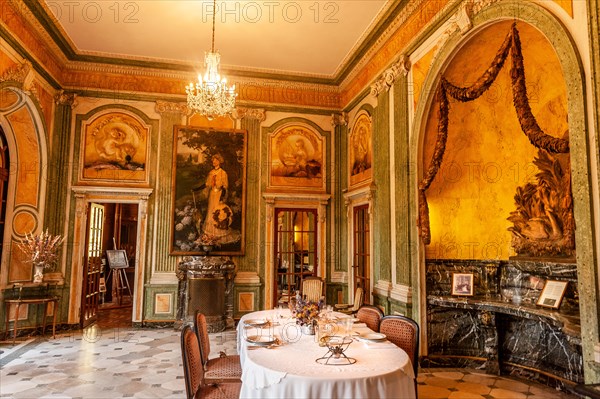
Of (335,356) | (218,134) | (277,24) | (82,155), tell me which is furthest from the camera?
(218,134)

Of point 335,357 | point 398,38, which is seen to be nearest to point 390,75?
point 398,38

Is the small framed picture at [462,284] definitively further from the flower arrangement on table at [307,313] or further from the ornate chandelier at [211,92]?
the ornate chandelier at [211,92]

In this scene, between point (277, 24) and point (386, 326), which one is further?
point (277, 24)

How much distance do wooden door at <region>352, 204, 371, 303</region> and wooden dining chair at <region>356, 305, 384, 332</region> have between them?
275 cm

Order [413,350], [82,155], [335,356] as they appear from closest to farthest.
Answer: [335,356] < [413,350] < [82,155]

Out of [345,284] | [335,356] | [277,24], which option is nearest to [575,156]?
[335,356]

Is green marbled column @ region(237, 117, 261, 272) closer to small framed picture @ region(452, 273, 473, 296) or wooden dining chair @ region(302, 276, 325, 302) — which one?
wooden dining chair @ region(302, 276, 325, 302)

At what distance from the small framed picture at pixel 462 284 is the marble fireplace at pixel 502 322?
0.26 ft

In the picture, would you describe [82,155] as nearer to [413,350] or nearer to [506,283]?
[413,350]

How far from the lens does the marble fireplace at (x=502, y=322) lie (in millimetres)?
4641

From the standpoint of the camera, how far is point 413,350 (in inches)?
141

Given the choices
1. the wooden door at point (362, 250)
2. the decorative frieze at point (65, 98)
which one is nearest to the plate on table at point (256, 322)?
the wooden door at point (362, 250)

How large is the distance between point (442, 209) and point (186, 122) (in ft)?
17.3

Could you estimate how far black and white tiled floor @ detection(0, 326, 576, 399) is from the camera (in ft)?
14.7
